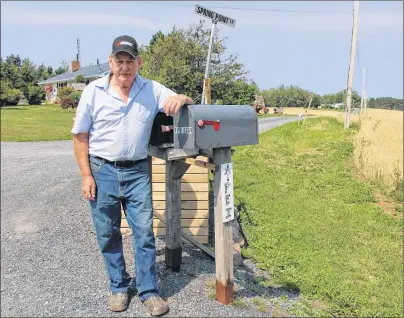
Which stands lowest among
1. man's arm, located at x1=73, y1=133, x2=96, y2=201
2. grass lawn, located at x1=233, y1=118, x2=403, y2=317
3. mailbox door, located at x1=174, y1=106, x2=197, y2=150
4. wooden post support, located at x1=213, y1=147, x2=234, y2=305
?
grass lawn, located at x1=233, y1=118, x2=403, y2=317

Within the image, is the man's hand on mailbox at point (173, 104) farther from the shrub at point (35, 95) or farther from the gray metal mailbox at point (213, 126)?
the shrub at point (35, 95)

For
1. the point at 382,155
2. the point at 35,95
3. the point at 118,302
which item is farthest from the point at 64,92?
the point at 382,155

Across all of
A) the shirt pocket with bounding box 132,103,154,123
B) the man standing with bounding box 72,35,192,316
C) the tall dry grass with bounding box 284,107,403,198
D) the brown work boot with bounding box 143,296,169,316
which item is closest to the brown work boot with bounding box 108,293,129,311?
the man standing with bounding box 72,35,192,316

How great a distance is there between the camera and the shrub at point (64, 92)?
2396mm

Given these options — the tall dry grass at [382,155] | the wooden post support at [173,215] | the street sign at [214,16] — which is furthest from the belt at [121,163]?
the tall dry grass at [382,155]

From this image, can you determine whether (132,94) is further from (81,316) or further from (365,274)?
(365,274)

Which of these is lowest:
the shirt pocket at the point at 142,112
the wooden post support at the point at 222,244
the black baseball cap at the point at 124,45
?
the wooden post support at the point at 222,244

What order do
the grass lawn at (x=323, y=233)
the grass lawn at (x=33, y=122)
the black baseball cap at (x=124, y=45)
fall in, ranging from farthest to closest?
1. the grass lawn at (x=323, y=233)
2. the black baseball cap at (x=124, y=45)
3. the grass lawn at (x=33, y=122)

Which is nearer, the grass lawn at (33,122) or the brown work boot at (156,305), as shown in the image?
the grass lawn at (33,122)

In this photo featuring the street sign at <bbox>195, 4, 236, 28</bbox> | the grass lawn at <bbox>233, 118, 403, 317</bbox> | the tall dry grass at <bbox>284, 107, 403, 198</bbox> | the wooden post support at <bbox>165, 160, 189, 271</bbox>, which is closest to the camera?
the wooden post support at <bbox>165, 160, 189, 271</bbox>

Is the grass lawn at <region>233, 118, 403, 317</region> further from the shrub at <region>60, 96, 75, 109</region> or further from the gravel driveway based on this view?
A: the shrub at <region>60, 96, 75, 109</region>

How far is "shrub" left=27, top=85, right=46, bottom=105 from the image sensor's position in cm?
191

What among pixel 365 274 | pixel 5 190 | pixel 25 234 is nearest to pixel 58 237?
pixel 25 234

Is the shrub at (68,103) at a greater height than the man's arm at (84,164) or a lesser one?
greater
